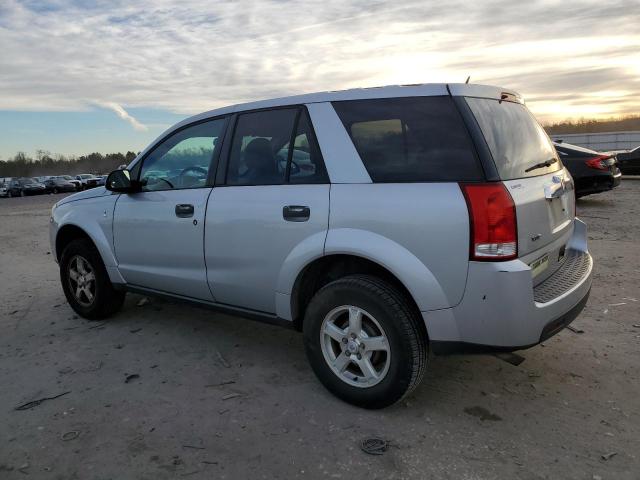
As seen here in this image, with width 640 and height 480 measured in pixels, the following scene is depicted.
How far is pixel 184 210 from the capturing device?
156 inches

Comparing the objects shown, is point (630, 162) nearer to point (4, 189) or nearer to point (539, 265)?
point (539, 265)

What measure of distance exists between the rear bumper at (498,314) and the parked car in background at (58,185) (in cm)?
4328

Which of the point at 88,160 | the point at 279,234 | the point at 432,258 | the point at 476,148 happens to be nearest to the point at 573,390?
the point at 432,258

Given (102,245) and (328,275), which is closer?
(328,275)

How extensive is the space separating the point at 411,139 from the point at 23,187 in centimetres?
4324

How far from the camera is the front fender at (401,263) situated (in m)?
2.80

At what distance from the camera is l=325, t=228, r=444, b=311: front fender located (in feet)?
9.19

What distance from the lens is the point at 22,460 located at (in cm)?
277

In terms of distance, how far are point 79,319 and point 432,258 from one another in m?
3.75

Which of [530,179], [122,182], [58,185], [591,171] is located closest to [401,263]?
[530,179]

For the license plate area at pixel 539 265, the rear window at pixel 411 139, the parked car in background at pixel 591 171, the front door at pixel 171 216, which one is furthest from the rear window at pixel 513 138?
the parked car in background at pixel 591 171

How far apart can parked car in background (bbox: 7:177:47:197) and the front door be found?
1594 inches

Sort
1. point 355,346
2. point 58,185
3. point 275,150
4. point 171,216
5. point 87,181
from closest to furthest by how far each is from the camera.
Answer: point 355,346 < point 275,150 < point 171,216 < point 58,185 < point 87,181

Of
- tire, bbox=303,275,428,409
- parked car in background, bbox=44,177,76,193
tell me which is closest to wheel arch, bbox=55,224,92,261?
tire, bbox=303,275,428,409
